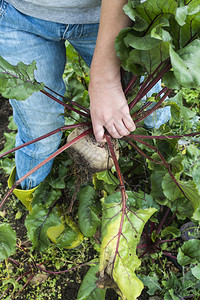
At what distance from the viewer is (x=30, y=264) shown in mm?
1533

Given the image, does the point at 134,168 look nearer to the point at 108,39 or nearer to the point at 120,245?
the point at 120,245

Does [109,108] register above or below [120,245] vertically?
above

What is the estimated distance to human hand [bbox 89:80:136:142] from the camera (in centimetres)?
84

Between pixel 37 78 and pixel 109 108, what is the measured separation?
0.36 metres

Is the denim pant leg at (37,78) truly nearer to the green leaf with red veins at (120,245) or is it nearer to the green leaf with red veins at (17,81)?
the green leaf with red veins at (17,81)

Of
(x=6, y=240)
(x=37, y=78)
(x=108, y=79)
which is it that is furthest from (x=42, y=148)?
(x=108, y=79)

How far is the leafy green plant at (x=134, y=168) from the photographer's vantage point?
0.73 m

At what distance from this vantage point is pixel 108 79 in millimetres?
826

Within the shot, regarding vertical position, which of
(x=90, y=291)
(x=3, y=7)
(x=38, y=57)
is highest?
(x=3, y=7)

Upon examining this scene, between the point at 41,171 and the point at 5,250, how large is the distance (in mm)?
423

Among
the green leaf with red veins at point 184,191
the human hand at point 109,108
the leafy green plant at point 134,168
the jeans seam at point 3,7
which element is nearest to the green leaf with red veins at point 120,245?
the leafy green plant at point 134,168

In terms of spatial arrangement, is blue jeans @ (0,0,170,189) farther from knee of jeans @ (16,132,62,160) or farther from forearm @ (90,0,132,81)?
forearm @ (90,0,132,81)

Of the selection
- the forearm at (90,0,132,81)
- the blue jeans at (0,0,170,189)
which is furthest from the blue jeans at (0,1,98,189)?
the forearm at (90,0,132,81)

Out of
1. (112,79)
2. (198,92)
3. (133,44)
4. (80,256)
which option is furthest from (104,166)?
(198,92)
